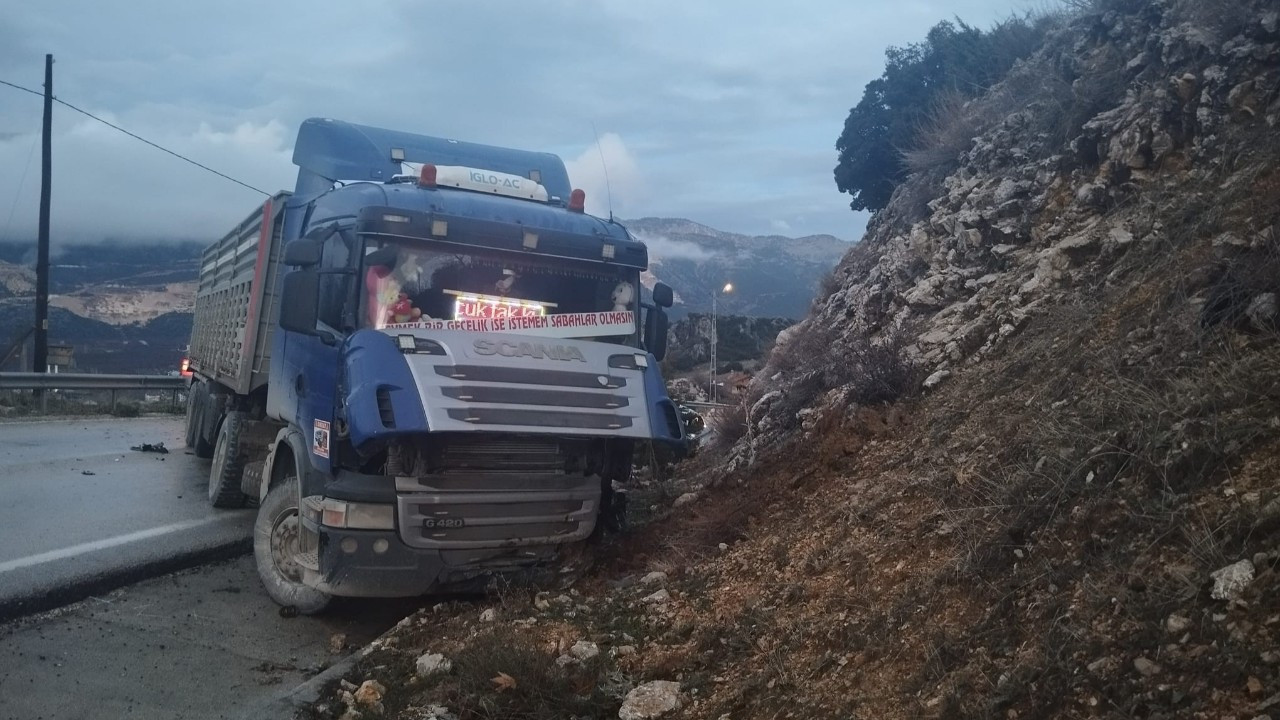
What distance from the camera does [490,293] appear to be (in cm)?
665

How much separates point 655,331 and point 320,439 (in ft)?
8.76

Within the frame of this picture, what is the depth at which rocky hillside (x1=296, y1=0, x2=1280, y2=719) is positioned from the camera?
3225 millimetres

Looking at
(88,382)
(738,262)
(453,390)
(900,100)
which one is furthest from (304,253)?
(738,262)

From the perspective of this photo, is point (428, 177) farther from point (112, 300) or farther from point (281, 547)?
point (112, 300)

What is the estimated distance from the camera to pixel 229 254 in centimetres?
1145

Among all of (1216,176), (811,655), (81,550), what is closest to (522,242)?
(811,655)

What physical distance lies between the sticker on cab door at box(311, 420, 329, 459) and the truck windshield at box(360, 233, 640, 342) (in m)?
0.72

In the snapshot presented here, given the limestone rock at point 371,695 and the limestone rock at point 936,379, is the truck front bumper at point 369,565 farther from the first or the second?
the limestone rock at point 936,379

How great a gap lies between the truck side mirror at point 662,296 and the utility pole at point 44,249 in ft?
67.6

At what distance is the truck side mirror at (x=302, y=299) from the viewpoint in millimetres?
6484

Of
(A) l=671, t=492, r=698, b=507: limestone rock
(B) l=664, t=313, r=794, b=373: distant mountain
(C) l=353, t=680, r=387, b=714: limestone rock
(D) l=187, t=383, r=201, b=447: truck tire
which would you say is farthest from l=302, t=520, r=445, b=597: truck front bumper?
(B) l=664, t=313, r=794, b=373: distant mountain

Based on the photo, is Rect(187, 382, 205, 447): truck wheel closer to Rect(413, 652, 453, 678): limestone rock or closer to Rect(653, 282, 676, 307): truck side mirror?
Rect(653, 282, 676, 307): truck side mirror

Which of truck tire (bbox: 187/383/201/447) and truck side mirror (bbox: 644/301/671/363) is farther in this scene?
truck tire (bbox: 187/383/201/447)

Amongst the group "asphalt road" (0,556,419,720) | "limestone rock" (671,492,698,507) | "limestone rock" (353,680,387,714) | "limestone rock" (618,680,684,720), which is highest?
"limestone rock" (671,492,698,507)
